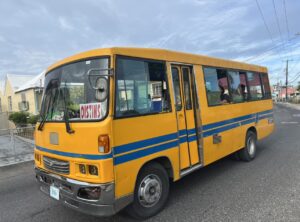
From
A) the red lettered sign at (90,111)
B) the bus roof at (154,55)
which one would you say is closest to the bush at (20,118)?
the bus roof at (154,55)

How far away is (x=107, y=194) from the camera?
10.4ft

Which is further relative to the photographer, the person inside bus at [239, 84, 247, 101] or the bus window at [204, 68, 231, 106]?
the person inside bus at [239, 84, 247, 101]

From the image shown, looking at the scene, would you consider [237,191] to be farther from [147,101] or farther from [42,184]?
[42,184]

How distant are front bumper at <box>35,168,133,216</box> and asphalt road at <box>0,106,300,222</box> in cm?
68

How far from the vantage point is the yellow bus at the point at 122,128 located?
3.25m

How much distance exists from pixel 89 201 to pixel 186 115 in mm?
2239

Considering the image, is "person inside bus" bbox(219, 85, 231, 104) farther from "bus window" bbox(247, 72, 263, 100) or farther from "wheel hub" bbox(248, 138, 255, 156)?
"wheel hub" bbox(248, 138, 255, 156)

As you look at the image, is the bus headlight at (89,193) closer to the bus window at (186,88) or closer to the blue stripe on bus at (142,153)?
the blue stripe on bus at (142,153)

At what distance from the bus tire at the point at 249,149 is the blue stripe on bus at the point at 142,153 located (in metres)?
3.25

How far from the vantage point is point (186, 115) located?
4598 millimetres

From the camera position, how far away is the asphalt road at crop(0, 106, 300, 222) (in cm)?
389

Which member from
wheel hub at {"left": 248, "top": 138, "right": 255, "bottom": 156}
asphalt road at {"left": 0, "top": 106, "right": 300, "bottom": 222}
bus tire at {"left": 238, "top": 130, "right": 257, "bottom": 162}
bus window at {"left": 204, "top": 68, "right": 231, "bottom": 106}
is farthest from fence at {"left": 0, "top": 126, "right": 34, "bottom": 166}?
wheel hub at {"left": 248, "top": 138, "right": 255, "bottom": 156}

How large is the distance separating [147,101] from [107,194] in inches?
57.1

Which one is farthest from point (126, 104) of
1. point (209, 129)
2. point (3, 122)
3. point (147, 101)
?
point (3, 122)
